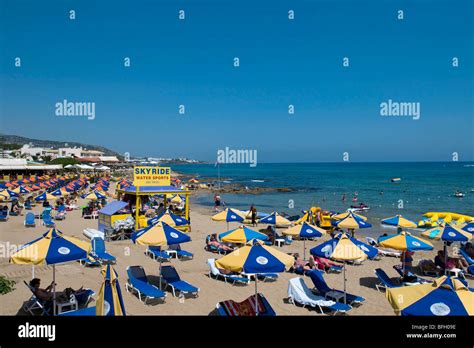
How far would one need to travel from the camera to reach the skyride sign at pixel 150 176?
17016 millimetres

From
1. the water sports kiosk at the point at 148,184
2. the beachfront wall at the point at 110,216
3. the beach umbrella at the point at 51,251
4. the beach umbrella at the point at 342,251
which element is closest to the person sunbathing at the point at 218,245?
the water sports kiosk at the point at 148,184

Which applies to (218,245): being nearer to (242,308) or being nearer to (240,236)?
(240,236)

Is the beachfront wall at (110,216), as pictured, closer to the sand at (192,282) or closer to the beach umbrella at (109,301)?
the sand at (192,282)

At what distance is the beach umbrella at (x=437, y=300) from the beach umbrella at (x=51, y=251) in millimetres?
5974

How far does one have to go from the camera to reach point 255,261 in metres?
7.26

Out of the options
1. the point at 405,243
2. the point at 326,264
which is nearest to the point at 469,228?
the point at 405,243

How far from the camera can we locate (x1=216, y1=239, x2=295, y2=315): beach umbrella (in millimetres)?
7180

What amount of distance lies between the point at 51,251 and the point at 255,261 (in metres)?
4.00

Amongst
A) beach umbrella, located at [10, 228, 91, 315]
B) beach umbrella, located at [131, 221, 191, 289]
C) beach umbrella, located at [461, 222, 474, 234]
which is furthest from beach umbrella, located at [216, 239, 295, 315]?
beach umbrella, located at [461, 222, 474, 234]
